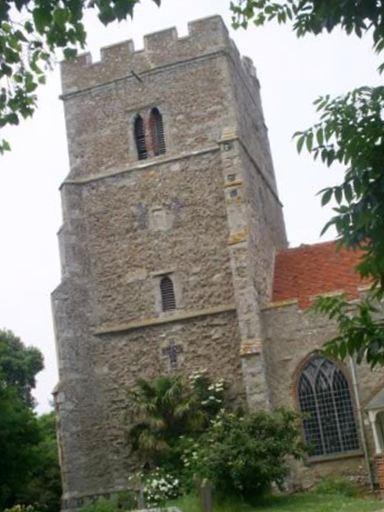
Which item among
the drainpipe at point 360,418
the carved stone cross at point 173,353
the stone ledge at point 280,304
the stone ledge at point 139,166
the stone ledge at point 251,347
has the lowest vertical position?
the drainpipe at point 360,418

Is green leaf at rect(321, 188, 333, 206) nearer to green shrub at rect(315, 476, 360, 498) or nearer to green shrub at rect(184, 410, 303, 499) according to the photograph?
green shrub at rect(184, 410, 303, 499)

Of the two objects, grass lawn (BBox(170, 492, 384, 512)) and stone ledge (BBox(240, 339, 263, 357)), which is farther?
stone ledge (BBox(240, 339, 263, 357))

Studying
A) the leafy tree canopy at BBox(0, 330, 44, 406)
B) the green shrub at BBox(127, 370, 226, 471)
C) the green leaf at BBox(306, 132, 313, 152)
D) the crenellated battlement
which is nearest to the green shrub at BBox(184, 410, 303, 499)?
the green shrub at BBox(127, 370, 226, 471)

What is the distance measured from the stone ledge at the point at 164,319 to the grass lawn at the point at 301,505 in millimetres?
5731

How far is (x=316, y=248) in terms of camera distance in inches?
1070

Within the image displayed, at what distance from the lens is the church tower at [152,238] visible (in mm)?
24250

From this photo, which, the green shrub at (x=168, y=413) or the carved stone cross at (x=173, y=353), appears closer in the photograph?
the green shrub at (x=168, y=413)

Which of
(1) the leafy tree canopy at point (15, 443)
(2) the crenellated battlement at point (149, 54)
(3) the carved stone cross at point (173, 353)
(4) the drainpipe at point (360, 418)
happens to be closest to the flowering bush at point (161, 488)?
(1) the leafy tree canopy at point (15, 443)

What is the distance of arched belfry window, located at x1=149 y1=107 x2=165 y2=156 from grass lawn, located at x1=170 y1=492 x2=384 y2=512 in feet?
35.3

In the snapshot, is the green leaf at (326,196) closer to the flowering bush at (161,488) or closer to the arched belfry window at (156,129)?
the flowering bush at (161,488)

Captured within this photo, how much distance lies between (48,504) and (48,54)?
76.3ft

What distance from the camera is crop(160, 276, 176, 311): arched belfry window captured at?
994 inches

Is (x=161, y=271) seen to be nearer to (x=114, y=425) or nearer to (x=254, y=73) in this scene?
(x=114, y=425)

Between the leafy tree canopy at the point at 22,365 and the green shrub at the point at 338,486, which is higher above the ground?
the leafy tree canopy at the point at 22,365
